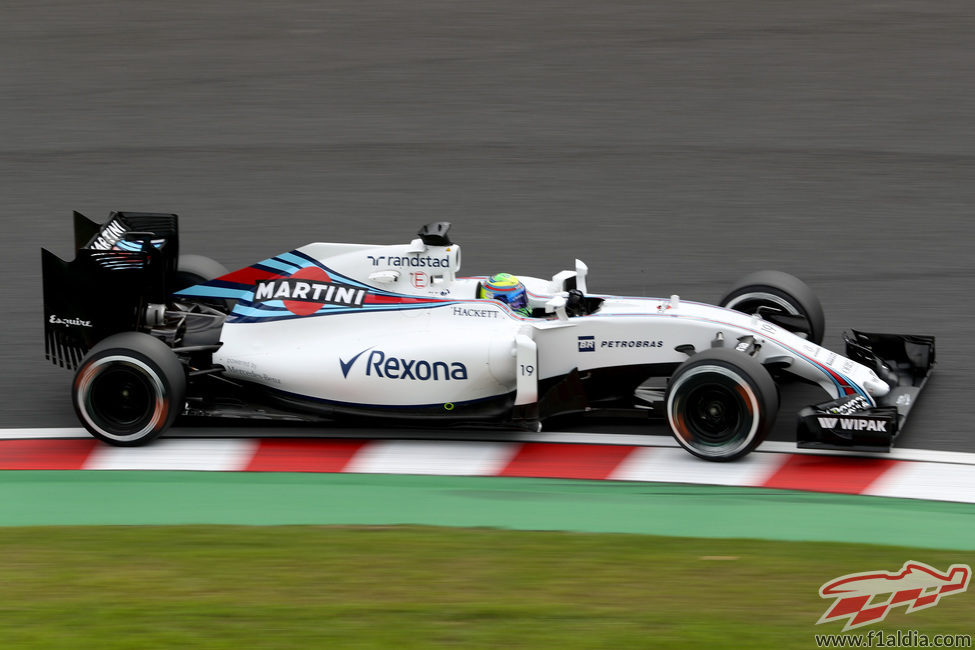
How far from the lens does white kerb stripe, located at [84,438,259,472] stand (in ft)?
26.2

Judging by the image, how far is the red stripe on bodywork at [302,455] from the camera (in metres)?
7.97

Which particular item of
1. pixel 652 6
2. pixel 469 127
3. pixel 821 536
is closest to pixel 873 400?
pixel 821 536

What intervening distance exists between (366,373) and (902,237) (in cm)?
542

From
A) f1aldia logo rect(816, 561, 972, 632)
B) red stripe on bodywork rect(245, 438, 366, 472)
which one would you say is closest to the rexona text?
red stripe on bodywork rect(245, 438, 366, 472)

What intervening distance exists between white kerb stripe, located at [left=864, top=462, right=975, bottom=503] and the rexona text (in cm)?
243

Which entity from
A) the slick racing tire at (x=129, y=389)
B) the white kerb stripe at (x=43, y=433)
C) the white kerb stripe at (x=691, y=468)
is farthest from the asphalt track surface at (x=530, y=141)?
the white kerb stripe at (x=691, y=468)

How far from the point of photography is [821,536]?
6695 millimetres

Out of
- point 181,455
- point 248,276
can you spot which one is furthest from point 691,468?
point 248,276

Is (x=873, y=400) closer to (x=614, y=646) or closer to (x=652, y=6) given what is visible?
(x=614, y=646)

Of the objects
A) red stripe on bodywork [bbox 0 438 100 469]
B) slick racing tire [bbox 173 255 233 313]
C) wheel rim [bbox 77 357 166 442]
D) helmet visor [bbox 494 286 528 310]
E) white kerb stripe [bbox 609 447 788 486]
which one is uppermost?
helmet visor [bbox 494 286 528 310]

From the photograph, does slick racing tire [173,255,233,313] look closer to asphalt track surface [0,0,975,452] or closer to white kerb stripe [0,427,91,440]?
asphalt track surface [0,0,975,452]

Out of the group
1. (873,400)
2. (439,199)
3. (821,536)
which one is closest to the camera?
(821,536)

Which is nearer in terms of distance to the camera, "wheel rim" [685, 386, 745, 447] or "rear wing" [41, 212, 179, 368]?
"wheel rim" [685, 386, 745, 447]

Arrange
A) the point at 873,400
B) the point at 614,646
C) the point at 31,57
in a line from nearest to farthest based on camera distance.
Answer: the point at 614,646 < the point at 873,400 < the point at 31,57
